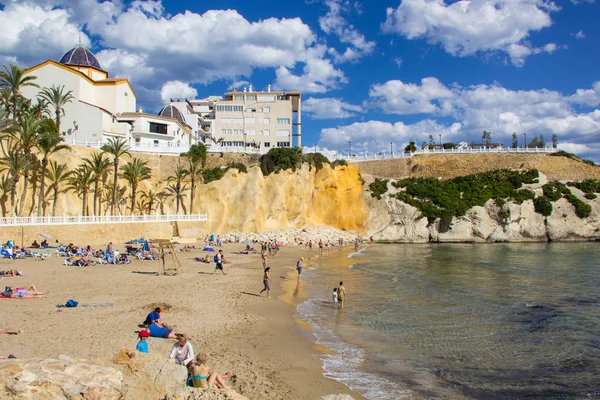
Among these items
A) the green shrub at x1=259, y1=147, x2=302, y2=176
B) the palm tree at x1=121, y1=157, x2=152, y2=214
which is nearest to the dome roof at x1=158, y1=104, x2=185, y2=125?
the green shrub at x1=259, y1=147, x2=302, y2=176

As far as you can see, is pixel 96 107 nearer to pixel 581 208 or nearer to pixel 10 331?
pixel 10 331

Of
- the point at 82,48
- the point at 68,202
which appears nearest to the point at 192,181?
the point at 68,202

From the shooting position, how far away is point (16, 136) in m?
32.8

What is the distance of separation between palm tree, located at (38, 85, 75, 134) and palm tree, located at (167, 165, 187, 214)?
1065cm

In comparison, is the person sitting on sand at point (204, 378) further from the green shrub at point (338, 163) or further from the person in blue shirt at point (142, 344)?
the green shrub at point (338, 163)

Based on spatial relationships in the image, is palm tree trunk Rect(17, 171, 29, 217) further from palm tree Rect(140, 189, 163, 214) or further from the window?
the window

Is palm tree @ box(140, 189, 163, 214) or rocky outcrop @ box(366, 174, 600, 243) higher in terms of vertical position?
palm tree @ box(140, 189, 163, 214)

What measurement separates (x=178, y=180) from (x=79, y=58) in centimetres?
1997

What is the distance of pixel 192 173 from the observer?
1591 inches

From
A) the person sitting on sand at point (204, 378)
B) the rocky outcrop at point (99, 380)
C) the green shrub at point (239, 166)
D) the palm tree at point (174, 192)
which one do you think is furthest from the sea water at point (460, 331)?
the green shrub at point (239, 166)

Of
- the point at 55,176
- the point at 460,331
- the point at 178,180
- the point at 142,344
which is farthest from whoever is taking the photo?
the point at 178,180

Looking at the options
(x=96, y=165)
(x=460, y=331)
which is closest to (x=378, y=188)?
(x=96, y=165)

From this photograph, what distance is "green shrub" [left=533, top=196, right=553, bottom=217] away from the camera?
49.4m

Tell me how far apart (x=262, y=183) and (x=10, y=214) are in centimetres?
2233
